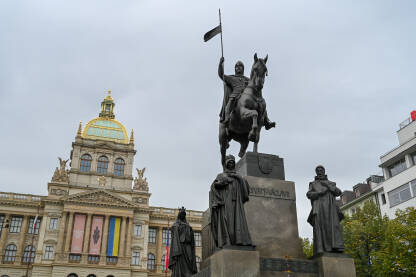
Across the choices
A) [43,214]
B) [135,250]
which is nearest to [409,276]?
[135,250]

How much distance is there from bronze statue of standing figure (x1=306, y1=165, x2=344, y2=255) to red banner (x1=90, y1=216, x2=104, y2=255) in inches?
2346

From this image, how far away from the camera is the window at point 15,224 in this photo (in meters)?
63.9

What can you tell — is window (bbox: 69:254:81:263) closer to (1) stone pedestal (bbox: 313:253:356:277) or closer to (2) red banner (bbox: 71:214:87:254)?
(2) red banner (bbox: 71:214:87:254)

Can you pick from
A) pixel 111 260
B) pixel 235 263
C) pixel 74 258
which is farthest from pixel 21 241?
pixel 235 263

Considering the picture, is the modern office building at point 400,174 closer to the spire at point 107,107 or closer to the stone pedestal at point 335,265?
the stone pedestal at point 335,265

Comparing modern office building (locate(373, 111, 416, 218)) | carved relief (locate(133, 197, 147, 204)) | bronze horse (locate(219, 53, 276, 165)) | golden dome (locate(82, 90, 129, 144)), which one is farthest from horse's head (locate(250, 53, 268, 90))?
golden dome (locate(82, 90, 129, 144))

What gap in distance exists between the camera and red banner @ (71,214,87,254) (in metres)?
61.9

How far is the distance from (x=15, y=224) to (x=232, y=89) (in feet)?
213

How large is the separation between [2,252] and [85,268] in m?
13.5

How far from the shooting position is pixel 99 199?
65.3 m

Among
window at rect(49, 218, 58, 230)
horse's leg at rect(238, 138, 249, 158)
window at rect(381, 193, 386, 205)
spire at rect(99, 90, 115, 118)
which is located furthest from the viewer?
spire at rect(99, 90, 115, 118)

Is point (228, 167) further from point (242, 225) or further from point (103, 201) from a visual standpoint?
point (103, 201)

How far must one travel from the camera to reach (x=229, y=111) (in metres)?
9.85

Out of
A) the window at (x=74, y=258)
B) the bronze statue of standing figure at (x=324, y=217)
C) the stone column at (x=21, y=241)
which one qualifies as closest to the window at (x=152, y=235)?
the window at (x=74, y=258)
